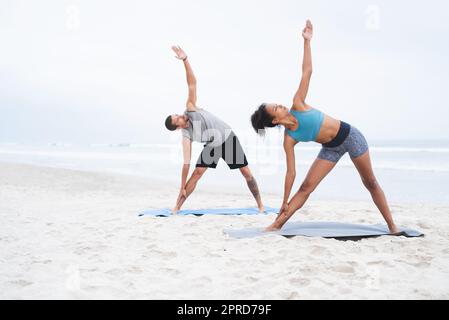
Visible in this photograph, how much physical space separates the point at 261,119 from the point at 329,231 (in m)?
1.47

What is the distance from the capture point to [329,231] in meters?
4.53

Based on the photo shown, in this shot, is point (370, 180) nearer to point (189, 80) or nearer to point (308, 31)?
point (308, 31)

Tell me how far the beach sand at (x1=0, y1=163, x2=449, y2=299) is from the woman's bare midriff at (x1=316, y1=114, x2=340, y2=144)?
1.01 meters

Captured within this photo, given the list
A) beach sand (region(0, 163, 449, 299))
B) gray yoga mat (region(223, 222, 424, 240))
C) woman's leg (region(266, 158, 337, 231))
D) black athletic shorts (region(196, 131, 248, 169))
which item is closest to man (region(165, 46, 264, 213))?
black athletic shorts (region(196, 131, 248, 169))

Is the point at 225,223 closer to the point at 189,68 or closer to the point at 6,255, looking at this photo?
the point at 189,68

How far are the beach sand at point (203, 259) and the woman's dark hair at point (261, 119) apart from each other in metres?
1.11

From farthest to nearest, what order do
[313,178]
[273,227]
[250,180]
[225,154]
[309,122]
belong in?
[250,180]
[225,154]
[273,227]
[313,178]
[309,122]

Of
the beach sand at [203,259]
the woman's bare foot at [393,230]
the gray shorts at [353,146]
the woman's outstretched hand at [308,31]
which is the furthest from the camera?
the woman's bare foot at [393,230]

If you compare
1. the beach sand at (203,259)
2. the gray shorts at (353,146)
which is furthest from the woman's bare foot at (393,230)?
the gray shorts at (353,146)

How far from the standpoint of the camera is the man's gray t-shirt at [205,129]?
5.56 metres

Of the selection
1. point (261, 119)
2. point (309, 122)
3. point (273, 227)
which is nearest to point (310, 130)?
point (309, 122)

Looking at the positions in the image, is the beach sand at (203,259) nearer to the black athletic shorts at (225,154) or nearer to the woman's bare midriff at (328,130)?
the black athletic shorts at (225,154)
